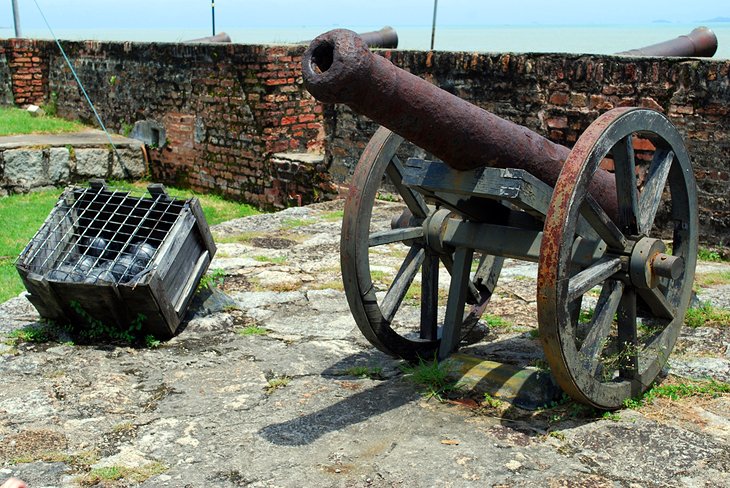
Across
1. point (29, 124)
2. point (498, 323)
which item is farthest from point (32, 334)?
point (29, 124)

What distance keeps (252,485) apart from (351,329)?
1959mm

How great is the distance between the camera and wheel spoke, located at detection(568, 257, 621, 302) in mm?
3389

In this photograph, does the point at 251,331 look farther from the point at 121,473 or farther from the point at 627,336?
the point at 627,336

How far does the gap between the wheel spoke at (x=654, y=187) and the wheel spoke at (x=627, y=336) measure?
340 mm

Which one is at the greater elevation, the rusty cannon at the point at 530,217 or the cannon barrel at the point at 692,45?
the cannon barrel at the point at 692,45

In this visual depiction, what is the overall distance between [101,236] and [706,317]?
356cm

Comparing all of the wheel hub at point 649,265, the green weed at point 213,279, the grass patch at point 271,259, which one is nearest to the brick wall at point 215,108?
the grass patch at point 271,259

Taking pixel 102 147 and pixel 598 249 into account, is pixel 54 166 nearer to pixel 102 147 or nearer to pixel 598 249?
pixel 102 147

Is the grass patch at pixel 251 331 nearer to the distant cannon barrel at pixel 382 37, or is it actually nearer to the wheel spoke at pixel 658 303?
the wheel spoke at pixel 658 303

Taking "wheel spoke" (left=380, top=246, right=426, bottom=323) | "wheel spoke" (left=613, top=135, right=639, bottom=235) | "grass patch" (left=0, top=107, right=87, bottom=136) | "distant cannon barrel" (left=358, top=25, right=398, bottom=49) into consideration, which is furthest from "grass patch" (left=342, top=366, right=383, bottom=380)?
"grass patch" (left=0, top=107, right=87, bottom=136)

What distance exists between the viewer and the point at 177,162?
38.1ft

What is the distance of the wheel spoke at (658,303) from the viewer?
382 cm

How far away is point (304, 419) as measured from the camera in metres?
3.79

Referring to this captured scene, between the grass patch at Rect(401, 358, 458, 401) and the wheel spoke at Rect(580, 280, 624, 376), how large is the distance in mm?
677
